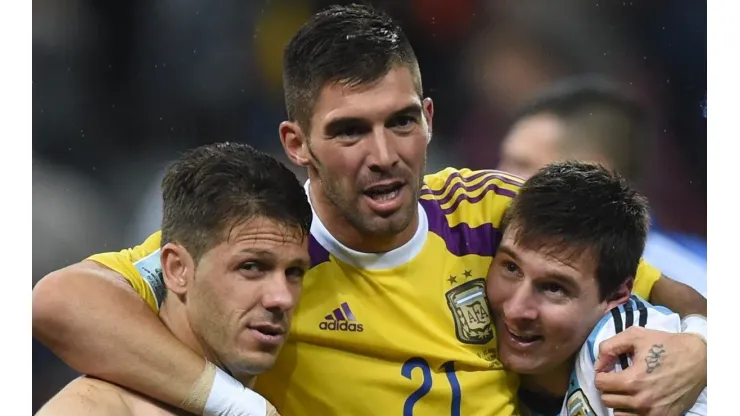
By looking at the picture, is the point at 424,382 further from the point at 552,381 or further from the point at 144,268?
the point at 144,268

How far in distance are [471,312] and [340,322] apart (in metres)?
0.20

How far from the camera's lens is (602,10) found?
1.17m

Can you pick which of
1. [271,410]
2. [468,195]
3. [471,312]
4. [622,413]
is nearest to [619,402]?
[622,413]

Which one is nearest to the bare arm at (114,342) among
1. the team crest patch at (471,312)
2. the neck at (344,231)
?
the neck at (344,231)

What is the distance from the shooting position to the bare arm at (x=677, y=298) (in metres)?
1.17

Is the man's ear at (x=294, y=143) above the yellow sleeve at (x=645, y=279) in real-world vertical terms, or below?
above

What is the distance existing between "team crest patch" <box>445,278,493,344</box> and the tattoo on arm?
0.23m

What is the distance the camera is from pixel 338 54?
1060 mm

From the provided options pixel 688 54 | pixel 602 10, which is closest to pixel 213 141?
pixel 602 10

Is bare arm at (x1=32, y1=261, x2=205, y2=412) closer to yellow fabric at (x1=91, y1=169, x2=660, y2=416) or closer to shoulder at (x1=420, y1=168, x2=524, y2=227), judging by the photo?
yellow fabric at (x1=91, y1=169, x2=660, y2=416)

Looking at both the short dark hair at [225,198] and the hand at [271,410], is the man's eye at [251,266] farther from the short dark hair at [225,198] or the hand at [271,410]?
the hand at [271,410]

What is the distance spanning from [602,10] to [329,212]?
0.52 m

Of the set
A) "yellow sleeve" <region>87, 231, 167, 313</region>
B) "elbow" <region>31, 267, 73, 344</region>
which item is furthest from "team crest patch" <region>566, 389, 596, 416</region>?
"elbow" <region>31, 267, 73, 344</region>

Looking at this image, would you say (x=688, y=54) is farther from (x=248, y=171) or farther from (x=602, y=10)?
(x=248, y=171)
